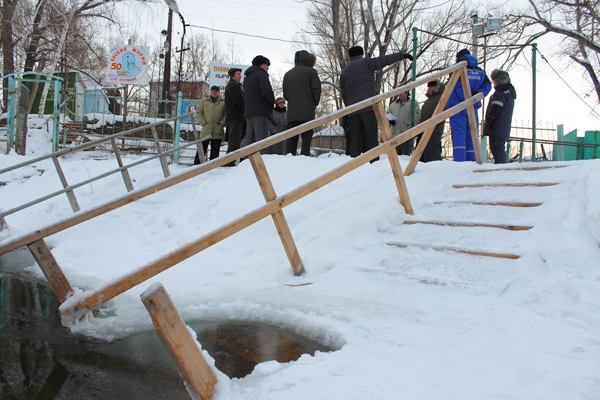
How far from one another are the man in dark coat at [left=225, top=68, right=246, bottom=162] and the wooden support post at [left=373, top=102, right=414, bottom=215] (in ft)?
13.6

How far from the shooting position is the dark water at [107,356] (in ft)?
5.66

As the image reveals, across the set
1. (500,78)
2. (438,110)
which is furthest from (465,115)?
(438,110)

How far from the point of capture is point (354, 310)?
7.89ft

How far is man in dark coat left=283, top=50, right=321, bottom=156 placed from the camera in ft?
21.4

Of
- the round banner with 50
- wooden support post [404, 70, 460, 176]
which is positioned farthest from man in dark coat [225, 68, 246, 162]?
the round banner with 50

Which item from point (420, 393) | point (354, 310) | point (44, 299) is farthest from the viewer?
point (44, 299)

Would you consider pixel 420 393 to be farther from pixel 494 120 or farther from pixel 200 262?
pixel 494 120

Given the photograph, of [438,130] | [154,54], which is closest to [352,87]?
[438,130]

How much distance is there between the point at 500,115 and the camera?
5.50 m

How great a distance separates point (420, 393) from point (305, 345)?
2.35ft

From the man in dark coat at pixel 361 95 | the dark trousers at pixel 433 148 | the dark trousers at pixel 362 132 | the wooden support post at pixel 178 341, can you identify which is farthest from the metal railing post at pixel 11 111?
the wooden support post at pixel 178 341

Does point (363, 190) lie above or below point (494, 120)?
below

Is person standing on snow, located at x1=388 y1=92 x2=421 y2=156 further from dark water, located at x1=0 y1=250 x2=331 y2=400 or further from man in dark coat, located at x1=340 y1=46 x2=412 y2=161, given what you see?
dark water, located at x1=0 y1=250 x2=331 y2=400

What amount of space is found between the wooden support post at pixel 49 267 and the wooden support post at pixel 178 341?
118 centimetres
